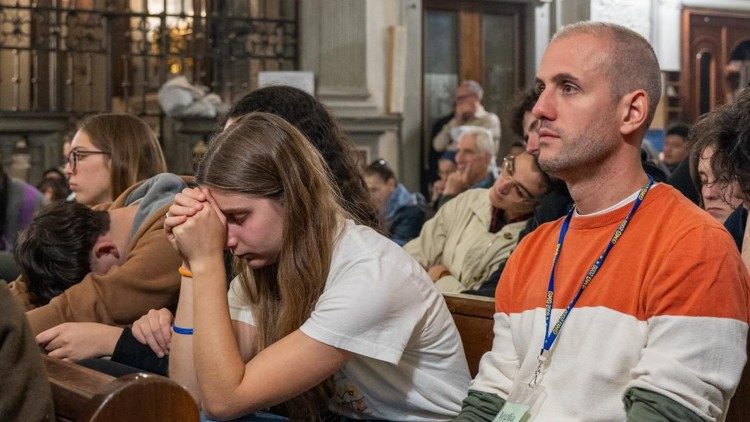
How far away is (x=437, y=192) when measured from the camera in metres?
8.83

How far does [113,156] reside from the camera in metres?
3.88

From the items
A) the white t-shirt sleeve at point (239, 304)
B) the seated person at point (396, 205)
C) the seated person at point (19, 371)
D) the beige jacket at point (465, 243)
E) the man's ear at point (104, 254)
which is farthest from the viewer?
the seated person at point (396, 205)

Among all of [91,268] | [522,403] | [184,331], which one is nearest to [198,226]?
[184,331]

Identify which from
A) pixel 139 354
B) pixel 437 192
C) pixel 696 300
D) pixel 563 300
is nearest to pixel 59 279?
pixel 139 354

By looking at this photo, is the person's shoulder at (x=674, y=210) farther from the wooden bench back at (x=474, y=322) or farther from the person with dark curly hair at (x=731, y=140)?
the wooden bench back at (x=474, y=322)

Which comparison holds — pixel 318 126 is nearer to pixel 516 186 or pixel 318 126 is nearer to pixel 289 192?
pixel 289 192

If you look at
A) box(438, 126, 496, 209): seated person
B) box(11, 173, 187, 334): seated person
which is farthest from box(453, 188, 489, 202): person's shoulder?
box(11, 173, 187, 334): seated person

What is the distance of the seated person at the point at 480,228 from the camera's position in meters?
4.06

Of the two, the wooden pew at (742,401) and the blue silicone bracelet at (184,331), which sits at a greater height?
the blue silicone bracelet at (184,331)

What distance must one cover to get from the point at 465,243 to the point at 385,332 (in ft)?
7.29

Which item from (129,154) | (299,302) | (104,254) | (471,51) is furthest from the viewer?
(471,51)

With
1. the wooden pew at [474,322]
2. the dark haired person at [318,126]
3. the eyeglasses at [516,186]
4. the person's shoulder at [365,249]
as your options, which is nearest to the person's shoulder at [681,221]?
the person's shoulder at [365,249]

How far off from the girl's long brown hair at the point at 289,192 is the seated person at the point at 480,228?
1685mm

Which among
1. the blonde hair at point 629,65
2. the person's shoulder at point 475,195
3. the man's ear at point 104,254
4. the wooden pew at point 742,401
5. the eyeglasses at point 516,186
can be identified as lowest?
the wooden pew at point 742,401
